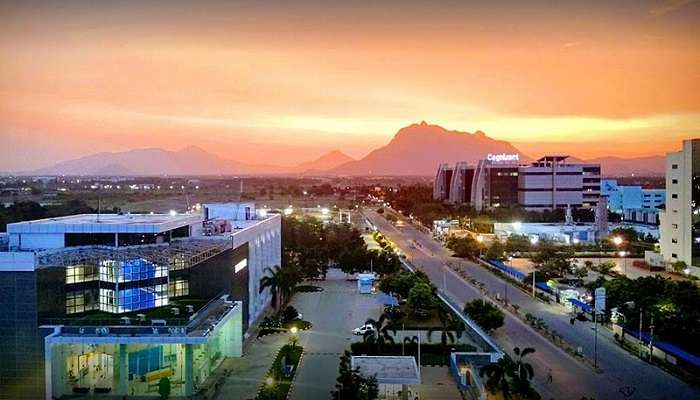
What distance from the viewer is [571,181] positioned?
79.2 metres

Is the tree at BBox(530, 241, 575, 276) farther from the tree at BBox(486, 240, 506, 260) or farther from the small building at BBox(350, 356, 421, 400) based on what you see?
the small building at BBox(350, 356, 421, 400)

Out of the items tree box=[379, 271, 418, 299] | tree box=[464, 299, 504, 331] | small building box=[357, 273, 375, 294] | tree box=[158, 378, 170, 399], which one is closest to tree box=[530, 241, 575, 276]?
tree box=[379, 271, 418, 299]

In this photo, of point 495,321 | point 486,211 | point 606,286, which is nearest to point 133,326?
point 495,321

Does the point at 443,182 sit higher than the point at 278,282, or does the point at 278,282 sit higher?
the point at 443,182

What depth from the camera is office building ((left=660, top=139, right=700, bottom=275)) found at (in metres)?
41.6

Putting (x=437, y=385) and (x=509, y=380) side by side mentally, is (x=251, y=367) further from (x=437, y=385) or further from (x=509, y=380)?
(x=509, y=380)

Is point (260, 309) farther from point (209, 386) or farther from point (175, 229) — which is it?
point (209, 386)

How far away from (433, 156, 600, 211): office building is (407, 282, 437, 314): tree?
173 ft

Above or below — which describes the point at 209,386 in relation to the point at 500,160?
below

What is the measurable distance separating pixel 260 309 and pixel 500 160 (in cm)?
5949

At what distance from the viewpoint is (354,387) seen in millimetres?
17594

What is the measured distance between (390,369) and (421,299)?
10.2 m

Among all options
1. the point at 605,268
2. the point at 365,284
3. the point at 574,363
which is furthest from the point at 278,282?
the point at 605,268

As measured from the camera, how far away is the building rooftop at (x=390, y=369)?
61.8ft
